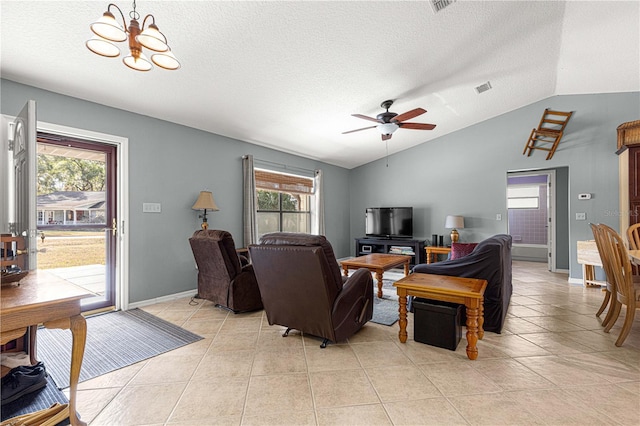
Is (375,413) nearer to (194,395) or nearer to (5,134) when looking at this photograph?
(194,395)

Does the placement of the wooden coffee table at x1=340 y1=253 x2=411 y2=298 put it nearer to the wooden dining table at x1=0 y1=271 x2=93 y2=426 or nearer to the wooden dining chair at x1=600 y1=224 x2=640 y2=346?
the wooden dining chair at x1=600 y1=224 x2=640 y2=346

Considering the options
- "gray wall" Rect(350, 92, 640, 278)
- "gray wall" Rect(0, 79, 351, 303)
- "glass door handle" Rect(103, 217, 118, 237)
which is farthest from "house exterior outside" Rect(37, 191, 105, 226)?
"gray wall" Rect(350, 92, 640, 278)

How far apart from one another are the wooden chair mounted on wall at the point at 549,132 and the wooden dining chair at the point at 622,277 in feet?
9.56

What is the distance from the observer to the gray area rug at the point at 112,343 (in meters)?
2.19

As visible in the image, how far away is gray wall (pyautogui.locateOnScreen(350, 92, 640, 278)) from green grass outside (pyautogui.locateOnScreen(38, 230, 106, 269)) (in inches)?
212

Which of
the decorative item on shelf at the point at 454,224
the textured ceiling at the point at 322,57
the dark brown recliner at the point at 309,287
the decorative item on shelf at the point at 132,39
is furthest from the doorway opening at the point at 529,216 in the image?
the decorative item on shelf at the point at 132,39

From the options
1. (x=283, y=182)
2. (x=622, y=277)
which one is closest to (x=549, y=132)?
(x=622, y=277)

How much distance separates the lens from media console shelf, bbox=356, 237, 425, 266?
19.4 ft

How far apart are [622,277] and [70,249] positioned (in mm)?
5604

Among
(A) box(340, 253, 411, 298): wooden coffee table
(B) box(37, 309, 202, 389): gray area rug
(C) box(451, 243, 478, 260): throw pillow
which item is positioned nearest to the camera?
(B) box(37, 309, 202, 389): gray area rug

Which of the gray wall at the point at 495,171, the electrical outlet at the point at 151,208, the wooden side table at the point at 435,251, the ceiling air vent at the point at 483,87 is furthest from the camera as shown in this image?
the wooden side table at the point at 435,251

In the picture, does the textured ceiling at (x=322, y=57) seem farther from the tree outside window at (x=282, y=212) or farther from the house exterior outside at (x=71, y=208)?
the tree outside window at (x=282, y=212)

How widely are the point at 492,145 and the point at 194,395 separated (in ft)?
19.9

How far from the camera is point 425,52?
3053 millimetres
